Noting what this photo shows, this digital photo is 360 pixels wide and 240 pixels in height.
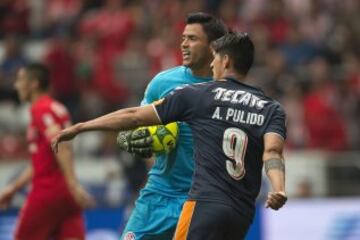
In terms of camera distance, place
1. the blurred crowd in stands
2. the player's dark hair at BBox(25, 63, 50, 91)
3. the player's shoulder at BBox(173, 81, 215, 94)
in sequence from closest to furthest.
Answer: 1. the player's shoulder at BBox(173, 81, 215, 94)
2. the player's dark hair at BBox(25, 63, 50, 91)
3. the blurred crowd in stands

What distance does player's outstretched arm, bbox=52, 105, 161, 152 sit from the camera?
7.23m

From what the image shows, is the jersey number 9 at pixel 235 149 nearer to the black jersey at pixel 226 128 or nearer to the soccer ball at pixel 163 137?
the black jersey at pixel 226 128

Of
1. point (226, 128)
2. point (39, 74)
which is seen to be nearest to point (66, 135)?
point (226, 128)

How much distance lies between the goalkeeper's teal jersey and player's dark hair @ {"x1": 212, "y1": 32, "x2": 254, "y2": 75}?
92 centimetres

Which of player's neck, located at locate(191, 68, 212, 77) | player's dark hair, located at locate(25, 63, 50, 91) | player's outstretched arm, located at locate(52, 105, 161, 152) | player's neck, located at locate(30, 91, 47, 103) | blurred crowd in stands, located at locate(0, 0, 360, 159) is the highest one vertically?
player's neck, located at locate(191, 68, 212, 77)

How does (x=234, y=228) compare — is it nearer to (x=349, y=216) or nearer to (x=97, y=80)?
(x=349, y=216)

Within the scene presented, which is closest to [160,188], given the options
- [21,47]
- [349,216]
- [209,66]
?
[209,66]

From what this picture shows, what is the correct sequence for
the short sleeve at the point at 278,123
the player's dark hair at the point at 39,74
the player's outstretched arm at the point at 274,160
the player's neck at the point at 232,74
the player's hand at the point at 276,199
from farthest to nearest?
the player's dark hair at the point at 39,74 → the player's neck at the point at 232,74 → the short sleeve at the point at 278,123 → the player's outstretched arm at the point at 274,160 → the player's hand at the point at 276,199

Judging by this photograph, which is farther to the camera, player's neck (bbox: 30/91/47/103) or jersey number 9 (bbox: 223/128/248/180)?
player's neck (bbox: 30/91/47/103)

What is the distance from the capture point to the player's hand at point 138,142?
8.09 metres

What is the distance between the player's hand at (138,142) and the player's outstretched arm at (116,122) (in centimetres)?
75

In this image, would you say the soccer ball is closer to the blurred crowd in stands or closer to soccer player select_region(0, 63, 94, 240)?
soccer player select_region(0, 63, 94, 240)

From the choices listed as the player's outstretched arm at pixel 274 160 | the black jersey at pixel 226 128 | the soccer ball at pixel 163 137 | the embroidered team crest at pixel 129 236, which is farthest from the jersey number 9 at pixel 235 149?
the embroidered team crest at pixel 129 236

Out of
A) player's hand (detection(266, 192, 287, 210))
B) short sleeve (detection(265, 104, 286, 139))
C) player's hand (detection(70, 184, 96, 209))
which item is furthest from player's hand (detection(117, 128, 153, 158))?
player's hand (detection(70, 184, 96, 209))
